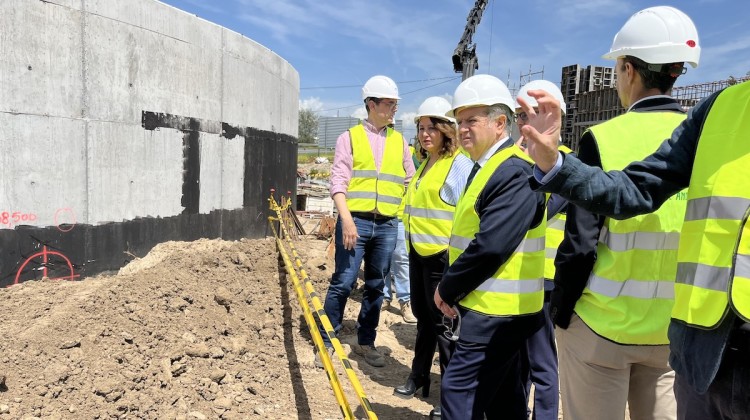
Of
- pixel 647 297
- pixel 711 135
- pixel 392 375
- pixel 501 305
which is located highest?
pixel 711 135

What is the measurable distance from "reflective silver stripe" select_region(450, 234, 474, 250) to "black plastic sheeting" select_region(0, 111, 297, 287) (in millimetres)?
3565

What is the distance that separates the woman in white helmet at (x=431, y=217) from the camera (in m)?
3.30

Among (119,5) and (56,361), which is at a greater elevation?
(119,5)

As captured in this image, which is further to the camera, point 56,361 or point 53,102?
point 53,102

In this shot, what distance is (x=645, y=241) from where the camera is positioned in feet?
5.85

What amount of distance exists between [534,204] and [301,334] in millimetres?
3148

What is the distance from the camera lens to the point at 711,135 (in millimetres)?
1293

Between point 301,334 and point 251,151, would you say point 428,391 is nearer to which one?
point 301,334

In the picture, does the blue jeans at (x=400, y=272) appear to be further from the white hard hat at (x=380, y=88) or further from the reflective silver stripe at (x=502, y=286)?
the reflective silver stripe at (x=502, y=286)

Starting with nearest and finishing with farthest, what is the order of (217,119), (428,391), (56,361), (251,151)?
(56,361) → (428,391) → (217,119) → (251,151)

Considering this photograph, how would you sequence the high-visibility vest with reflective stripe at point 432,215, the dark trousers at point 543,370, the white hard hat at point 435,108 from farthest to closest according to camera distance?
the white hard hat at point 435,108 < the high-visibility vest with reflective stripe at point 432,215 < the dark trousers at point 543,370

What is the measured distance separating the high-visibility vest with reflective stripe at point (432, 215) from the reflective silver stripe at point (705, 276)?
6.59 feet

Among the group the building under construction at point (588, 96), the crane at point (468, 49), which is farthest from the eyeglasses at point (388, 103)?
the crane at point (468, 49)

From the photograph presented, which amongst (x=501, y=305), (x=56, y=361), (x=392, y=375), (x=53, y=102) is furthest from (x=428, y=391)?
(x=53, y=102)
